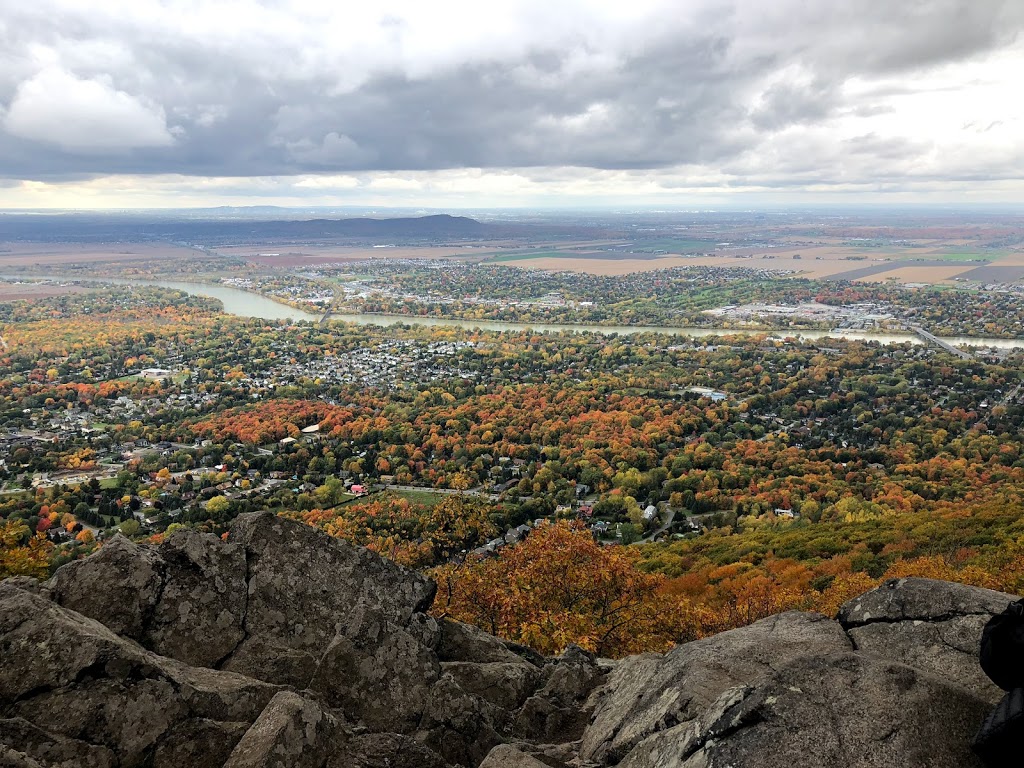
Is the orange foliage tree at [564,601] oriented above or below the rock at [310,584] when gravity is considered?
below

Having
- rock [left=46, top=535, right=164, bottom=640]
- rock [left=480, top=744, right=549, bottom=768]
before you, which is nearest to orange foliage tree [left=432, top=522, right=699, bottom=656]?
rock [left=480, top=744, right=549, bottom=768]

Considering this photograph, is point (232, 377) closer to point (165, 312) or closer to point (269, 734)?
point (165, 312)

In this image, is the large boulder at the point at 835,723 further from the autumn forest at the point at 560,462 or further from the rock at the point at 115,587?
the autumn forest at the point at 560,462

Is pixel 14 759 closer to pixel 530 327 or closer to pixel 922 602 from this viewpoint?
pixel 922 602

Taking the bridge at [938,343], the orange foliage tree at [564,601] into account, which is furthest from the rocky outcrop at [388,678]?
the bridge at [938,343]

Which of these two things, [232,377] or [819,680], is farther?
[232,377]

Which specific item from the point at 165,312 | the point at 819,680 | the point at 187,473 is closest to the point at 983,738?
the point at 819,680
